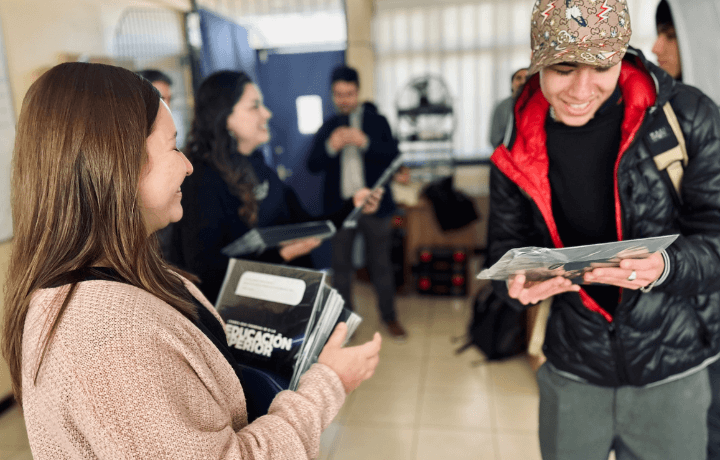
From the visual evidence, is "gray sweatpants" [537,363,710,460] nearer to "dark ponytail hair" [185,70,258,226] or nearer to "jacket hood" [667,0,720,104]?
"jacket hood" [667,0,720,104]

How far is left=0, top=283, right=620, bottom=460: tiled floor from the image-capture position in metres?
2.26

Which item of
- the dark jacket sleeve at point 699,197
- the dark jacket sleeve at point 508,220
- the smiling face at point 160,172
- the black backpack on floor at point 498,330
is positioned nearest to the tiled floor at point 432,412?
the black backpack on floor at point 498,330

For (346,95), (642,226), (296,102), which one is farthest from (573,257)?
(296,102)

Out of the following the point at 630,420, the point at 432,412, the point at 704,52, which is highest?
the point at 704,52

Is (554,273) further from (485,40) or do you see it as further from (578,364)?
(485,40)

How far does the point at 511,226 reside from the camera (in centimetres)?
129

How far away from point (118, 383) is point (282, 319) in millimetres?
393

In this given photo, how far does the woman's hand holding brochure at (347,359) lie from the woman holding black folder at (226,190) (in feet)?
2.10

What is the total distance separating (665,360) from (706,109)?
568 millimetres

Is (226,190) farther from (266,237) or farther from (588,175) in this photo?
(588,175)

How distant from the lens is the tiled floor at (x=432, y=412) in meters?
2.26

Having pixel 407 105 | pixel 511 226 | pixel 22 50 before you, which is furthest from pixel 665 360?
pixel 407 105

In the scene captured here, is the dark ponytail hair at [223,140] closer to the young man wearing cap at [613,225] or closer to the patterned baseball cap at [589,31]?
the young man wearing cap at [613,225]

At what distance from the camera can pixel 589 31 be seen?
Answer: 998mm
